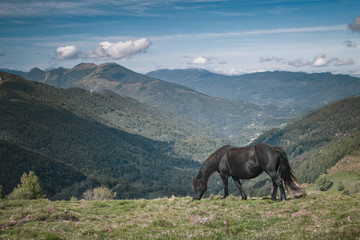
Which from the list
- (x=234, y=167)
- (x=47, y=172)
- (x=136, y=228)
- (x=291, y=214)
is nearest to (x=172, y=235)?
(x=136, y=228)

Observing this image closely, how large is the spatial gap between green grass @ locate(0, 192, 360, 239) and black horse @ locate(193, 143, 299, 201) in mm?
1956

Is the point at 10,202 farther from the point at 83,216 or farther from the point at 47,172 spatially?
the point at 47,172

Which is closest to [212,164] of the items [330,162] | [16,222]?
[16,222]

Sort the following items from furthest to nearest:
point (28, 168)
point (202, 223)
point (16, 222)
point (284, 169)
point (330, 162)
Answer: point (28, 168)
point (330, 162)
point (284, 169)
point (16, 222)
point (202, 223)

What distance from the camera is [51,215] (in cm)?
1499

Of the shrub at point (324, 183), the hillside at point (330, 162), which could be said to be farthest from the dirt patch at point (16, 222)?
the hillside at point (330, 162)

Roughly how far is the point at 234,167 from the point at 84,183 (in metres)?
200

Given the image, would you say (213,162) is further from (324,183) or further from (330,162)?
(330,162)

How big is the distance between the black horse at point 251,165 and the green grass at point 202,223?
6.42 ft

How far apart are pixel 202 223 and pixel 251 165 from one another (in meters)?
7.38

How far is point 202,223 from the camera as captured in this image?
13055 millimetres

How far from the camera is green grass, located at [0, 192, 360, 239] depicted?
11.0 meters

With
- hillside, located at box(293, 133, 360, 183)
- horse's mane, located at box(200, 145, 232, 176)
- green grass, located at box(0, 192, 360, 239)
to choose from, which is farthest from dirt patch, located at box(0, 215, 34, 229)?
hillside, located at box(293, 133, 360, 183)

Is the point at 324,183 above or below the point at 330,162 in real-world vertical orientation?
below
